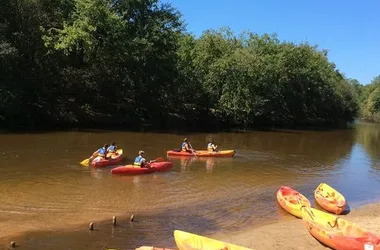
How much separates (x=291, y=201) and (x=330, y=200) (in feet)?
5.43

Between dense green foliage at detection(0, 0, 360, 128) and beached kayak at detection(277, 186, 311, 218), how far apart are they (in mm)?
24143

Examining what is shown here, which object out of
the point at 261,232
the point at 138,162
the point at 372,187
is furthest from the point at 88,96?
the point at 261,232

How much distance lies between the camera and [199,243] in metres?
9.44

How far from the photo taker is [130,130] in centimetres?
3834

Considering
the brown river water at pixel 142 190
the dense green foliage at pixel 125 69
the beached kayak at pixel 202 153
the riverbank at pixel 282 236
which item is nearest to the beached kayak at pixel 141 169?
the brown river water at pixel 142 190

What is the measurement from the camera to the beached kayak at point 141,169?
747 inches

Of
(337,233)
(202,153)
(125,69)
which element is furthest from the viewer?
(125,69)

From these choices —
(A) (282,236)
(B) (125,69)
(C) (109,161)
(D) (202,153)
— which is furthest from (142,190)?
(B) (125,69)

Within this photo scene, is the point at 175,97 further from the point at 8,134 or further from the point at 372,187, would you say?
the point at 372,187

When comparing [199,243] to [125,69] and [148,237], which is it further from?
[125,69]

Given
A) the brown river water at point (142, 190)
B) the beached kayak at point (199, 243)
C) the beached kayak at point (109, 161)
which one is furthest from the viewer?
the beached kayak at point (109, 161)

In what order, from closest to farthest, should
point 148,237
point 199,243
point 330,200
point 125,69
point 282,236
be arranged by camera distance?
point 199,243
point 148,237
point 282,236
point 330,200
point 125,69

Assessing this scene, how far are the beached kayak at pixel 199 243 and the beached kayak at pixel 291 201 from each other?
5448mm

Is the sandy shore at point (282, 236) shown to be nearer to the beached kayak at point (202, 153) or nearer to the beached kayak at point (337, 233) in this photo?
the beached kayak at point (337, 233)
